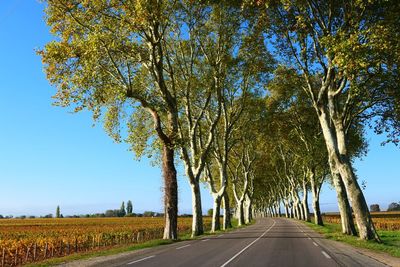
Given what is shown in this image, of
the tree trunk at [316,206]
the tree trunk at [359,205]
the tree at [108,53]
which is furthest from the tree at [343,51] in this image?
the tree trunk at [316,206]

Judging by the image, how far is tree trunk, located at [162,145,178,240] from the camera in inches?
1014

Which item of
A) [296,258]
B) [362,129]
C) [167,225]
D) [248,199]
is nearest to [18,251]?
[167,225]

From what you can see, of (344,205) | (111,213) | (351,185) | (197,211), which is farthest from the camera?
(111,213)

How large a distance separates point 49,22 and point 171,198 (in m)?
13.2

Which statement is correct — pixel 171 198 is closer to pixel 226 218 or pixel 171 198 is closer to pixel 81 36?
pixel 81 36

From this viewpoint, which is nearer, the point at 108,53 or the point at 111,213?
the point at 108,53

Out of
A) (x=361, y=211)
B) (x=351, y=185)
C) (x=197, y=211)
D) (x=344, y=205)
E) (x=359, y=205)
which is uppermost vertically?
(x=351, y=185)

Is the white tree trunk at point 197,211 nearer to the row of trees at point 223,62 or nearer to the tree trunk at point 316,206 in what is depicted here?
the row of trees at point 223,62

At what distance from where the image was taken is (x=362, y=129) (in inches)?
1779

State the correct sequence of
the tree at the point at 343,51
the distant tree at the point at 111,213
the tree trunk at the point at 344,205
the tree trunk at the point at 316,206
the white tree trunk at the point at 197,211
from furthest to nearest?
the distant tree at the point at 111,213, the tree trunk at the point at 316,206, the white tree trunk at the point at 197,211, the tree trunk at the point at 344,205, the tree at the point at 343,51

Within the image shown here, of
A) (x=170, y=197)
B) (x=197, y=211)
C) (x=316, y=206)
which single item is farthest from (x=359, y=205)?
(x=316, y=206)

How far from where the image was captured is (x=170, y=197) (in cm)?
2592

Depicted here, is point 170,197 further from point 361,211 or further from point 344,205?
point 361,211

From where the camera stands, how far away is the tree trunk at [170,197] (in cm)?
2575
